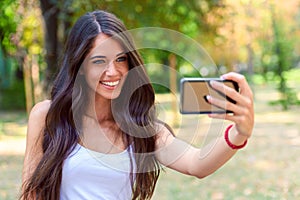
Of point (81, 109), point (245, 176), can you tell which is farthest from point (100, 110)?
point (245, 176)

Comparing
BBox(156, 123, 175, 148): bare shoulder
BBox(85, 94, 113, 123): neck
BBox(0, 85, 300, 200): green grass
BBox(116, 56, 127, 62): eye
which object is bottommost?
BBox(0, 85, 300, 200): green grass

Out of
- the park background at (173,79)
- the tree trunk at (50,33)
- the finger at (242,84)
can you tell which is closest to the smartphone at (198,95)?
the finger at (242,84)

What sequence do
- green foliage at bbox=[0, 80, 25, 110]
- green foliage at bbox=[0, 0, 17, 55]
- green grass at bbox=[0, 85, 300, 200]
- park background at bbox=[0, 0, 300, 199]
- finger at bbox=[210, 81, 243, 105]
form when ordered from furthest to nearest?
green foliage at bbox=[0, 80, 25, 110] < green grass at bbox=[0, 85, 300, 200] < park background at bbox=[0, 0, 300, 199] < green foliage at bbox=[0, 0, 17, 55] < finger at bbox=[210, 81, 243, 105]

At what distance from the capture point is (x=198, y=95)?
129 cm

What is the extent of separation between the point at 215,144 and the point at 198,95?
1.02 feet

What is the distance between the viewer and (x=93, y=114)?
6.27 ft

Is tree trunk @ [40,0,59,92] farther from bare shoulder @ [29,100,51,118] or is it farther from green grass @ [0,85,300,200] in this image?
bare shoulder @ [29,100,51,118]

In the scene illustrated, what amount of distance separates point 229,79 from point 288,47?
14.4 metres

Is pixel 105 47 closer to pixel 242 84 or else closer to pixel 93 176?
pixel 93 176

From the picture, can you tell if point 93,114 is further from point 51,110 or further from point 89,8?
point 89,8

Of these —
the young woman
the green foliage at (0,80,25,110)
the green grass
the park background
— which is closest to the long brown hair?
the young woman

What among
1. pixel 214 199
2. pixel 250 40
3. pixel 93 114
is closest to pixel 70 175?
pixel 93 114

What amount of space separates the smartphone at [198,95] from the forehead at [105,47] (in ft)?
1.55

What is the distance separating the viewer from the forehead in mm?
1732
